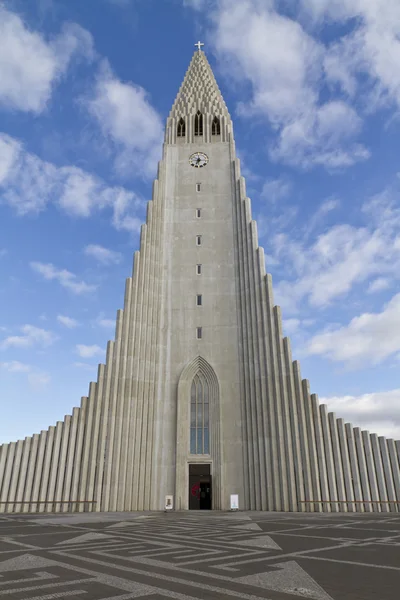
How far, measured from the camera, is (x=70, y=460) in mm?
30359

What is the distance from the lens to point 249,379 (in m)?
32.9

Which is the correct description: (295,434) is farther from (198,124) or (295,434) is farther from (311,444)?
(198,124)

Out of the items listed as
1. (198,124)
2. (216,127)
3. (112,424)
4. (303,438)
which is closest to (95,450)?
(112,424)

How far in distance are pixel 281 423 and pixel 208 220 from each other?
19.6m

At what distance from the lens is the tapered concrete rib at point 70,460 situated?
97.1 feet

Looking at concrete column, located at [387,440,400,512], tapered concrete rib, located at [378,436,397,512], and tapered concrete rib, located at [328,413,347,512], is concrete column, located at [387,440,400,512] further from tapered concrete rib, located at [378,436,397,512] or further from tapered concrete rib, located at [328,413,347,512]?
tapered concrete rib, located at [328,413,347,512]

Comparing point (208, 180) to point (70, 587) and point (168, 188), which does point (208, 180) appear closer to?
point (168, 188)

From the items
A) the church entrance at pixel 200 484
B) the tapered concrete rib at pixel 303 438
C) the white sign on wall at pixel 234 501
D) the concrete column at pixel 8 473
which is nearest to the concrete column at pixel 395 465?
the tapered concrete rib at pixel 303 438

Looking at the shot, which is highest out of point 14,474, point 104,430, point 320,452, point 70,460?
point 104,430

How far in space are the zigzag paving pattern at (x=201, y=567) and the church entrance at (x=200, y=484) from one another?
19850 millimetres

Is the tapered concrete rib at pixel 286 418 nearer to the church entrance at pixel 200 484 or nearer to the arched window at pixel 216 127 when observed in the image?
the church entrance at pixel 200 484

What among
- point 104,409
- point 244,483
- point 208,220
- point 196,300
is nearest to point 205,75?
point 208,220

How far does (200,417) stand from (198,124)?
30.4m

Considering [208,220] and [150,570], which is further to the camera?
[208,220]
